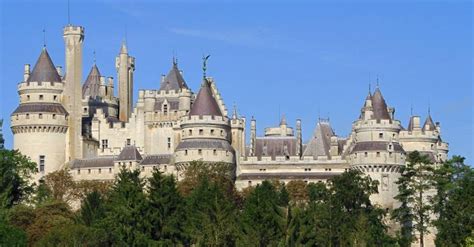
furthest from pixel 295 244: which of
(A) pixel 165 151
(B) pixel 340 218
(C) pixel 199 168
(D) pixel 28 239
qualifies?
(A) pixel 165 151

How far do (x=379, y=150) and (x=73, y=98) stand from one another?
23798 mm

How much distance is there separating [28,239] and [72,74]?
3294cm

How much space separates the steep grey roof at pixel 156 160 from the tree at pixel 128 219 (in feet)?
88.4

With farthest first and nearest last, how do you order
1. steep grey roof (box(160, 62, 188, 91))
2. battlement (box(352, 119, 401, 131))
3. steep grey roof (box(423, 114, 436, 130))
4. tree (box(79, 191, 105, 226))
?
steep grey roof (box(160, 62, 188, 91)) < steep grey roof (box(423, 114, 436, 130)) < battlement (box(352, 119, 401, 131)) < tree (box(79, 191, 105, 226))

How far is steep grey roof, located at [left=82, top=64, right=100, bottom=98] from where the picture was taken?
136m

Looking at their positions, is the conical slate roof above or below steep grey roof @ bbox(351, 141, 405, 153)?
above

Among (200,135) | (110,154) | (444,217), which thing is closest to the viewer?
(444,217)

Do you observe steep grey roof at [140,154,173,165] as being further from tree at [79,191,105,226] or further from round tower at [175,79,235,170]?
tree at [79,191,105,226]

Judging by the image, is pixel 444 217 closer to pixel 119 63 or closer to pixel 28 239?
pixel 28 239

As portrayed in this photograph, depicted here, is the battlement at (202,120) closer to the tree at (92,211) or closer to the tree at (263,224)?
the tree at (92,211)

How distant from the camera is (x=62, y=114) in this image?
12238cm

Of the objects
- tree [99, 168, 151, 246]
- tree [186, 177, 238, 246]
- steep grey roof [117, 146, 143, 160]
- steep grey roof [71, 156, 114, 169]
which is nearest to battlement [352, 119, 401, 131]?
steep grey roof [117, 146, 143, 160]

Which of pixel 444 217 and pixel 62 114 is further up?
pixel 62 114

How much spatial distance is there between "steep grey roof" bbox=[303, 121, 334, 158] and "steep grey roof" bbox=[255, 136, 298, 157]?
4.55 ft
